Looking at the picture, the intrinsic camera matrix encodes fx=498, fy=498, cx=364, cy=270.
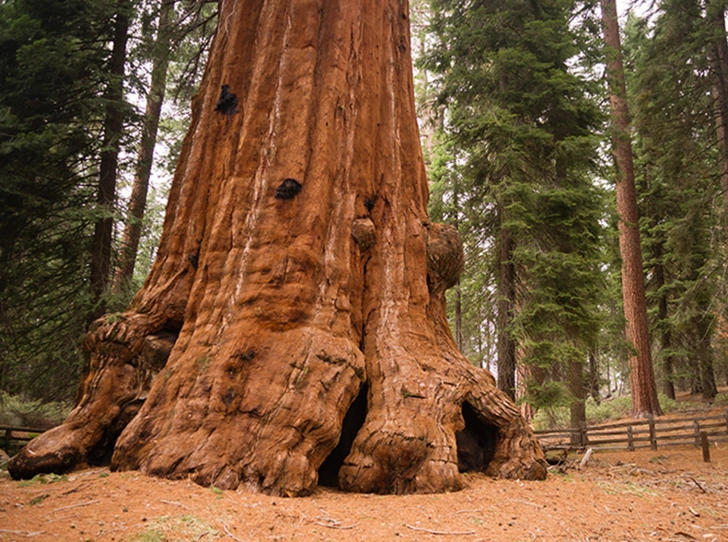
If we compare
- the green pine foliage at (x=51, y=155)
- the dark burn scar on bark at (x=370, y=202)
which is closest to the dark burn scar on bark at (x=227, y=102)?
the dark burn scar on bark at (x=370, y=202)

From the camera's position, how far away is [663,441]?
46.4 feet

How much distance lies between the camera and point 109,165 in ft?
34.9

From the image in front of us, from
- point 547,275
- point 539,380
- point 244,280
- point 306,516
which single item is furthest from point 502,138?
point 306,516

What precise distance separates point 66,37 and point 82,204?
10.6 feet

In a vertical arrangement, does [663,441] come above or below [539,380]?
below

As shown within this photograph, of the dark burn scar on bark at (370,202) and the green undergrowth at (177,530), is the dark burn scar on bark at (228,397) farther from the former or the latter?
the dark burn scar on bark at (370,202)

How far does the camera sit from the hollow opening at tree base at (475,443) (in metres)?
5.96

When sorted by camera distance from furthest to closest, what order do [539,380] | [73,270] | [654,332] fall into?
[654,332] < [539,380] < [73,270]

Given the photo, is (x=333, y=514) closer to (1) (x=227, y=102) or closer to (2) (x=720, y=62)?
(1) (x=227, y=102)

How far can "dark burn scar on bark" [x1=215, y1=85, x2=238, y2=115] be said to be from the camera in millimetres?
6438

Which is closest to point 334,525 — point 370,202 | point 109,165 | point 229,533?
point 229,533

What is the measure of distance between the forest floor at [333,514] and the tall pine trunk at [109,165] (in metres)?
6.03

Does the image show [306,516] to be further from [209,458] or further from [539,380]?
[539,380]

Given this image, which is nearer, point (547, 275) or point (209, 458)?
point (209, 458)
